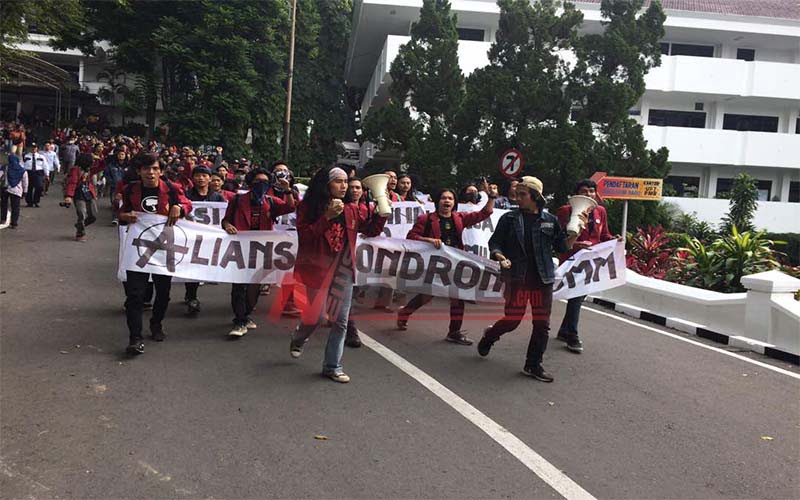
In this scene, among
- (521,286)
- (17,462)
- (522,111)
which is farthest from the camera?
(522,111)

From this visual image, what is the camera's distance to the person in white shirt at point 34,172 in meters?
17.6

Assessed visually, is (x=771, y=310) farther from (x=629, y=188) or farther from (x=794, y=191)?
(x=794, y=191)

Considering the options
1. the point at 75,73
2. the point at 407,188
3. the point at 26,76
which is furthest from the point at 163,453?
the point at 75,73

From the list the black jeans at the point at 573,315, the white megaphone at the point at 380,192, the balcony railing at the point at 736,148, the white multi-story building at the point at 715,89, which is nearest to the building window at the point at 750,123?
the white multi-story building at the point at 715,89

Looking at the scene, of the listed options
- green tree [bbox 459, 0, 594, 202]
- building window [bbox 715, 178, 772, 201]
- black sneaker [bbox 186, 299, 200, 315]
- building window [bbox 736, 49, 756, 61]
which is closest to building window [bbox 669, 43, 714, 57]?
building window [bbox 736, 49, 756, 61]

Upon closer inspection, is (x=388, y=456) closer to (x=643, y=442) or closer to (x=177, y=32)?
(x=643, y=442)

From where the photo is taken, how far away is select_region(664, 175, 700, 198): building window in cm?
3075

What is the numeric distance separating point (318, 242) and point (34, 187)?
16334mm

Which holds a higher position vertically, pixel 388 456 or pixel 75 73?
pixel 75 73

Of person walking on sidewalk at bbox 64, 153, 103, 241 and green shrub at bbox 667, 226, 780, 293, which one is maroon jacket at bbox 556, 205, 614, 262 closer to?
green shrub at bbox 667, 226, 780, 293

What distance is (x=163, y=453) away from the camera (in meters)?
4.16

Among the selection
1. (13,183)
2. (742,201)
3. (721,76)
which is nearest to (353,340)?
(13,183)

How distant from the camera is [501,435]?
468 cm

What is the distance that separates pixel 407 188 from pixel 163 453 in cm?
696
